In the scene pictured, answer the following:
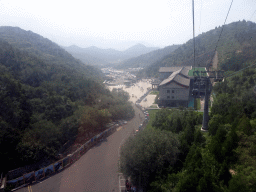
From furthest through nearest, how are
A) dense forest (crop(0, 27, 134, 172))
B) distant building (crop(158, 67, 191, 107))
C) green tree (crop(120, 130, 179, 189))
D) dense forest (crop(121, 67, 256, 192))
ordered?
1. distant building (crop(158, 67, 191, 107))
2. dense forest (crop(0, 27, 134, 172))
3. green tree (crop(120, 130, 179, 189))
4. dense forest (crop(121, 67, 256, 192))

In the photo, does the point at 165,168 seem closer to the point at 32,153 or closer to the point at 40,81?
the point at 32,153

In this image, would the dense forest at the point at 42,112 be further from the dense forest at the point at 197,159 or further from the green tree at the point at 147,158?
the dense forest at the point at 197,159

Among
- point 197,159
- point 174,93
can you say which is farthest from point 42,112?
point 174,93

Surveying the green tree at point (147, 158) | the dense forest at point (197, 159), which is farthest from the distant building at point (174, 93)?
the green tree at point (147, 158)

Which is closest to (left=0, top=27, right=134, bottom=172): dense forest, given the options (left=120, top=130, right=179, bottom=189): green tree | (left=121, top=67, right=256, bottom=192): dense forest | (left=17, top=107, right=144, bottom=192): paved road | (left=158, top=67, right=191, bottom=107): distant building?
(left=17, top=107, right=144, bottom=192): paved road

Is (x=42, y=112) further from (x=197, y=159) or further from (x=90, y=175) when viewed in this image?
(x=197, y=159)

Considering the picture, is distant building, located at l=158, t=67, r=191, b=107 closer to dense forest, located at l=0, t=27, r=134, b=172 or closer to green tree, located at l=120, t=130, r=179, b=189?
dense forest, located at l=0, t=27, r=134, b=172

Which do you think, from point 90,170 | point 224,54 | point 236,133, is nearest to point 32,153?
point 90,170
